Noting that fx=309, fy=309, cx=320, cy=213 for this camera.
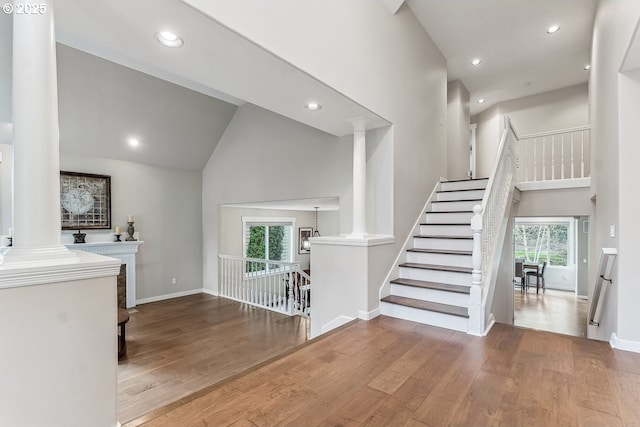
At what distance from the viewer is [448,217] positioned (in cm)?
451

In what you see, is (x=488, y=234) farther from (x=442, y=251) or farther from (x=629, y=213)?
(x=629, y=213)

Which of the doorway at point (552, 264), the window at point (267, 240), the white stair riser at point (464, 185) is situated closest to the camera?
the white stair riser at point (464, 185)

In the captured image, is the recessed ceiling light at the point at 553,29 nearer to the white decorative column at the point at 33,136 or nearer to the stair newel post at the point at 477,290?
the stair newel post at the point at 477,290

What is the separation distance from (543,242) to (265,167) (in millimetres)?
9535

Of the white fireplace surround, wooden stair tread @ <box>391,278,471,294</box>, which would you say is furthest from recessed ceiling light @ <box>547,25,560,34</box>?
the white fireplace surround

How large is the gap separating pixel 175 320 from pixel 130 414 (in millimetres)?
2399

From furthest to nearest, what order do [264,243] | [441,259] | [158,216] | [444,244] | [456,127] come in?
[264,243], [456,127], [158,216], [444,244], [441,259]

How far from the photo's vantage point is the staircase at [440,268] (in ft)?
10.6

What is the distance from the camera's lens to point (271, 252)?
29.0ft

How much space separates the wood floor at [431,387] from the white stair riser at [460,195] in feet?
7.59

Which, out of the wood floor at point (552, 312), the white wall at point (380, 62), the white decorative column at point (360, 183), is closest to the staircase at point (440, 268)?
the white wall at point (380, 62)

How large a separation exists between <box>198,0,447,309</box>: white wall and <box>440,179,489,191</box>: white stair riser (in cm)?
26

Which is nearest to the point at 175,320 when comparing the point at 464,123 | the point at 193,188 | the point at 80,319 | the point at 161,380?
the point at 161,380

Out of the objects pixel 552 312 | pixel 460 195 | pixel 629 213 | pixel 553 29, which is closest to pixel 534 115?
pixel 553 29
